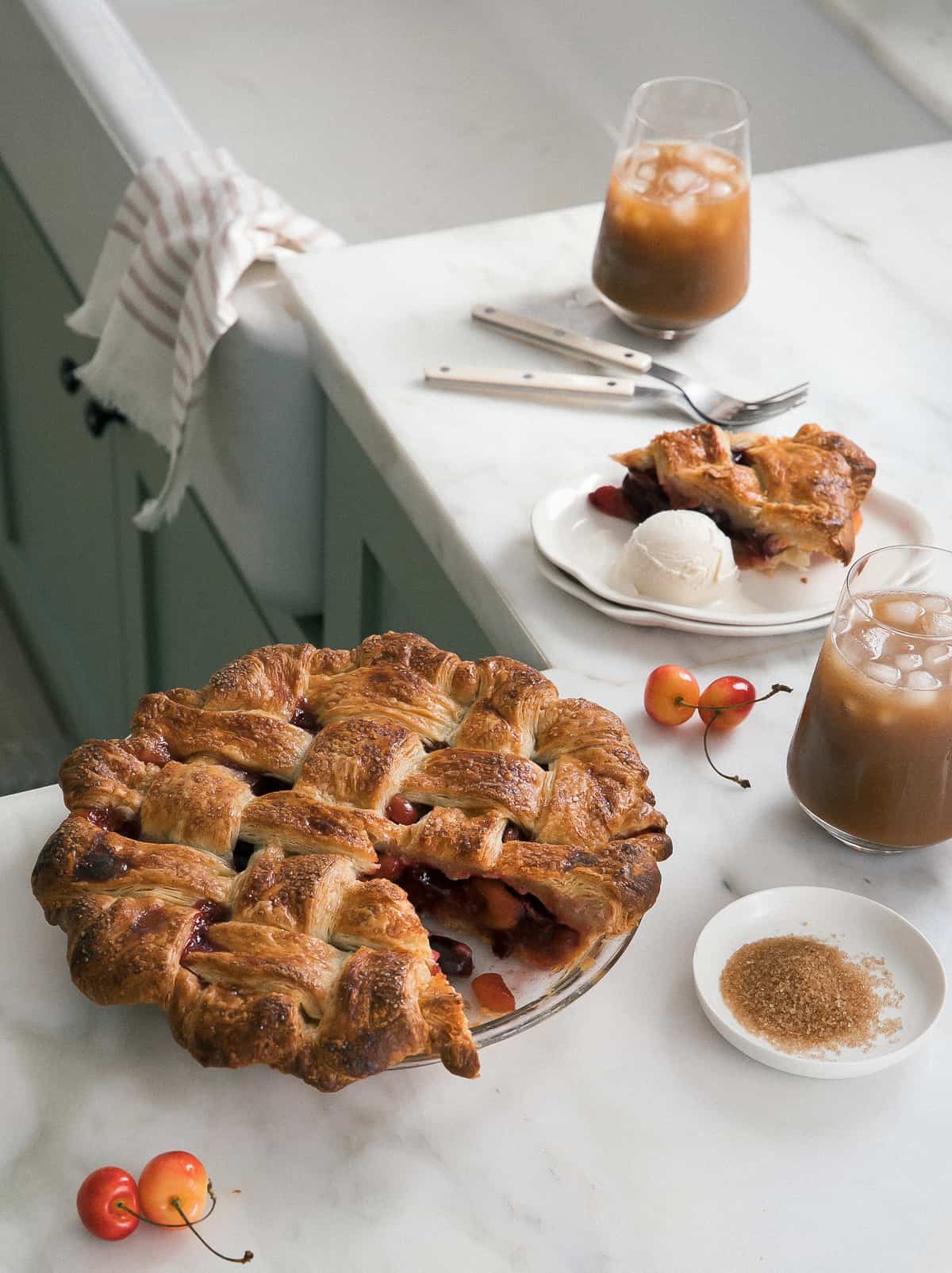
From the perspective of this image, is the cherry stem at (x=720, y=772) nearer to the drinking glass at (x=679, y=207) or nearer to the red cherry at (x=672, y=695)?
the red cherry at (x=672, y=695)

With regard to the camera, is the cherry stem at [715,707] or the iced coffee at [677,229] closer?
the cherry stem at [715,707]

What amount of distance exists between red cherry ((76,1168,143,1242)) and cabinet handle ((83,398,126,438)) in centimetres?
132

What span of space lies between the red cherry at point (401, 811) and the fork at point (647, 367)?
24.9 inches

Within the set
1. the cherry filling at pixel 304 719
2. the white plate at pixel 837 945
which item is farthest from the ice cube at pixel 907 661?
the cherry filling at pixel 304 719

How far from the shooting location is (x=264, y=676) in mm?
988

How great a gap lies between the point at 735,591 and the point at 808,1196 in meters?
0.54

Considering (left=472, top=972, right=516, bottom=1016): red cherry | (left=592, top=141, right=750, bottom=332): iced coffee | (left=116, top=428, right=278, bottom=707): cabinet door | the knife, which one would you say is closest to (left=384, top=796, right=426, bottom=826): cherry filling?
(left=472, top=972, right=516, bottom=1016): red cherry

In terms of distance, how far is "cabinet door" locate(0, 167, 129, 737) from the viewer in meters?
2.33

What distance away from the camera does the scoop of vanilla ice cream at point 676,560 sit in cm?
117

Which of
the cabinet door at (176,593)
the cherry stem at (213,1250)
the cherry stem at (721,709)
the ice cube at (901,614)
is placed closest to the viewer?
the cherry stem at (213,1250)

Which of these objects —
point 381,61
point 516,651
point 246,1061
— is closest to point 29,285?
point 381,61

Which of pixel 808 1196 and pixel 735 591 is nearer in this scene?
pixel 808 1196

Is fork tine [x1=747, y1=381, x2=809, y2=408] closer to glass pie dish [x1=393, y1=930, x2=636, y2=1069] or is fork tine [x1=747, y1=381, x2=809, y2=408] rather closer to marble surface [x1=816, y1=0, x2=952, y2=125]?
glass pie dish [x1=393, y1=930, x2=636, y2=1069]

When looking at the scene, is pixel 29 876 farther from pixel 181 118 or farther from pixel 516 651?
pixel 181 118
